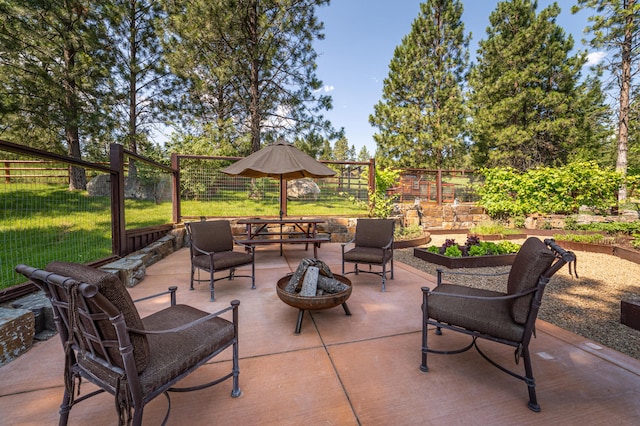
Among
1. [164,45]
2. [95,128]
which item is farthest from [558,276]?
[164,45]

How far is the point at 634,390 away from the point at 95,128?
1325 centimetres

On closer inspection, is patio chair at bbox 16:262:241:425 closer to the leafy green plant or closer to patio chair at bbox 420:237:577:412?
patio chair at bbox 420:237:577:412

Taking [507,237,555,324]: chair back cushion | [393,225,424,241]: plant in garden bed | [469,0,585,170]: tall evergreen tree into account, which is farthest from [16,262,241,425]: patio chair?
[469,0,585,170]: tall evergreen tree

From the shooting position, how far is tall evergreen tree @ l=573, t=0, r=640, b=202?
1144 cm

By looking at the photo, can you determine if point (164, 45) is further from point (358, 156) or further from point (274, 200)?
point (358, 156)

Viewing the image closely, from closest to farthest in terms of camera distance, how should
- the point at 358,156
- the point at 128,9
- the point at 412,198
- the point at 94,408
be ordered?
the point at 94,408
the point at 412,198
the point at 128,9
the point at 358,156

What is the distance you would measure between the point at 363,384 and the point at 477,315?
0.90m

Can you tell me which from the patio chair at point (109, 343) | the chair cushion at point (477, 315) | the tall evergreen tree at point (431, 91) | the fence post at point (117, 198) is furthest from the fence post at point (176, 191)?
the tall evergreen tree at point (431, 91)

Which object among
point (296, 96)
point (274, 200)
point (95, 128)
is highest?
point (296, 96)

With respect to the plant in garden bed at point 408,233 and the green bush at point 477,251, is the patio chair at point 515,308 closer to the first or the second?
the green bush at point 477,251

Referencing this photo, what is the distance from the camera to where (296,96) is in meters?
11.0

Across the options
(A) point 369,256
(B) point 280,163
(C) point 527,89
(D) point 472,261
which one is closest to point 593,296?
(D) point 472,261

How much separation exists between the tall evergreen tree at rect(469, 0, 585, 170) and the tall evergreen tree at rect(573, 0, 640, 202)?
2.48 meters

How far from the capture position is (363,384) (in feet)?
6.04
